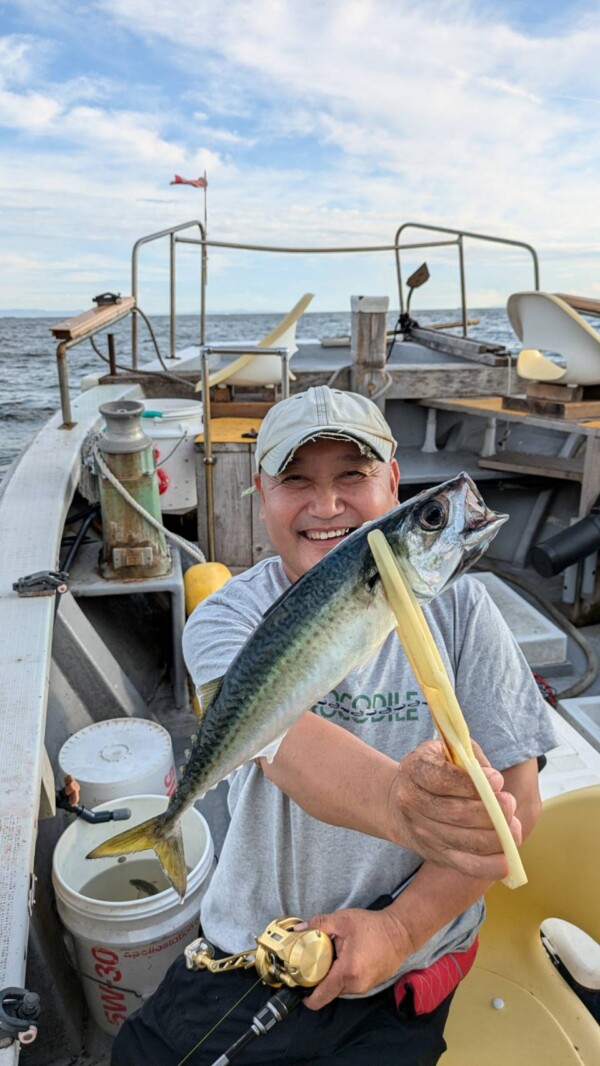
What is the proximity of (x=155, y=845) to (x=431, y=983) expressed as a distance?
0.87m

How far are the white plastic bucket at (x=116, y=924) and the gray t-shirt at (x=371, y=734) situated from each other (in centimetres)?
79

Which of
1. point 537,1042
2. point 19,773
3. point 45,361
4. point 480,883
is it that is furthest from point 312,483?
point 45,361

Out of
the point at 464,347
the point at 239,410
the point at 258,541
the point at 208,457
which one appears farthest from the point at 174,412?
the point at 464,347

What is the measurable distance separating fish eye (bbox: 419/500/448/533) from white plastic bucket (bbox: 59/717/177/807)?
2.80 metres

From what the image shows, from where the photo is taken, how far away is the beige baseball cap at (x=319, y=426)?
163cm

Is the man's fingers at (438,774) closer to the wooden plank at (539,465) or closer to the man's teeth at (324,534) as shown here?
the man's teeth at (324,534)

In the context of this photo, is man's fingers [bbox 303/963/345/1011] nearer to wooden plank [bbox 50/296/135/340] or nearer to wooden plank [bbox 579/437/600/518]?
wooden plank [bbox 50/296/135/340]

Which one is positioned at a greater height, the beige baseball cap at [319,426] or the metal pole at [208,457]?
the beige baseball cap at [319,426]

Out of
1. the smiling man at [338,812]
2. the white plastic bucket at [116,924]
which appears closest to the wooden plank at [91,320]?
the white plastic bucket at [116,924]

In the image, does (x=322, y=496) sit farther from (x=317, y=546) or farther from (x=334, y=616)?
(x=334, y=616)

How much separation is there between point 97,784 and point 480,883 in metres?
2.13

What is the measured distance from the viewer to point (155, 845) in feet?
4.90

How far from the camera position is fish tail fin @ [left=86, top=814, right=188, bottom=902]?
1.48m

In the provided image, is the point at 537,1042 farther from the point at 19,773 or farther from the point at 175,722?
the point at 175,722
